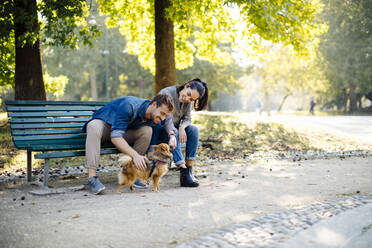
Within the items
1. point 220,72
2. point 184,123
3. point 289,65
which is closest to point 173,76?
point 184,123

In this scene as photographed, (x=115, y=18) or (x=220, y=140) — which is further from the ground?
(x=115, y=18)

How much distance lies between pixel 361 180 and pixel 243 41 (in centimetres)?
833

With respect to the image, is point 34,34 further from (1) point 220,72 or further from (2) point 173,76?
(1) point 220,72

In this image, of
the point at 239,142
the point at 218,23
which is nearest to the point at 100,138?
the point at 239,142

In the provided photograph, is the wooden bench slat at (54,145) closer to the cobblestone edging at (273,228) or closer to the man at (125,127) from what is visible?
the man at (125,127)

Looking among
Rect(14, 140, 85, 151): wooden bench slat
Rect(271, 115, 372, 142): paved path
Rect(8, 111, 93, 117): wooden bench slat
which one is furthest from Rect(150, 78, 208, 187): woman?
Rect(271, 115, 372, 142): paved path

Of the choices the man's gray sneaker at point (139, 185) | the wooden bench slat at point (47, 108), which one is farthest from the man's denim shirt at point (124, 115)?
the wooden bench slat at point (47, 108)

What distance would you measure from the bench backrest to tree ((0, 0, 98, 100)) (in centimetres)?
270

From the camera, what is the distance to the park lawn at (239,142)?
26.3 ft

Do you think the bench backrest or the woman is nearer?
the bench backrest

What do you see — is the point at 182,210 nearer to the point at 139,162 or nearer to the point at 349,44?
the point at 139,162

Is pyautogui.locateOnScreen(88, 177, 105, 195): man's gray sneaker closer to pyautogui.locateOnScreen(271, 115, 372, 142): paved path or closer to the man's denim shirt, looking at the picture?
the man's denim shirt

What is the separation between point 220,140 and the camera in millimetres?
10609

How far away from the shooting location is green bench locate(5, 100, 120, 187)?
4926 millimetres
